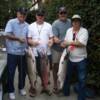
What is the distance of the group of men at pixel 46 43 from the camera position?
798 cm

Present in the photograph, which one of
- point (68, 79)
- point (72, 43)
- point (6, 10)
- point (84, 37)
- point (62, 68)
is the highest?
point (6, 10)

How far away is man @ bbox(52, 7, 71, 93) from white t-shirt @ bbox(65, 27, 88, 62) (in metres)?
0.31

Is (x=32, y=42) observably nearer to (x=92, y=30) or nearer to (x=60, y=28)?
(x=60, y=28)

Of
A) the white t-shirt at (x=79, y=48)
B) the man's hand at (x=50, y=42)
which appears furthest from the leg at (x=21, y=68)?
the white t-shirt at (x=79, y=48)

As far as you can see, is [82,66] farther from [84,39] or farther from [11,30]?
[11,30]

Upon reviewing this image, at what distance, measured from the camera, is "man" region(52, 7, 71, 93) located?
834 cm

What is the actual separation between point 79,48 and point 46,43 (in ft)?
2.48

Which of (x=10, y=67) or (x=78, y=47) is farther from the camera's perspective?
(x=10, y=67)

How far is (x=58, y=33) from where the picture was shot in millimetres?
8469

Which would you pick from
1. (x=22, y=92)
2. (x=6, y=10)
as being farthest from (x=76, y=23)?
(x=6, y=10)

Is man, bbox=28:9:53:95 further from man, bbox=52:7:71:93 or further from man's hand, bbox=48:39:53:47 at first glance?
man, bbox=52:7:71:93

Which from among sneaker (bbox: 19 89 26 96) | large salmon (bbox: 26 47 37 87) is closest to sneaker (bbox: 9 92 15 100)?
sneaker (bbox: 19 89 26 96)

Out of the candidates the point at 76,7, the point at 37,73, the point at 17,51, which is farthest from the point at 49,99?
the point at 76,7

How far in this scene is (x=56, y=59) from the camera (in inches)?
337
